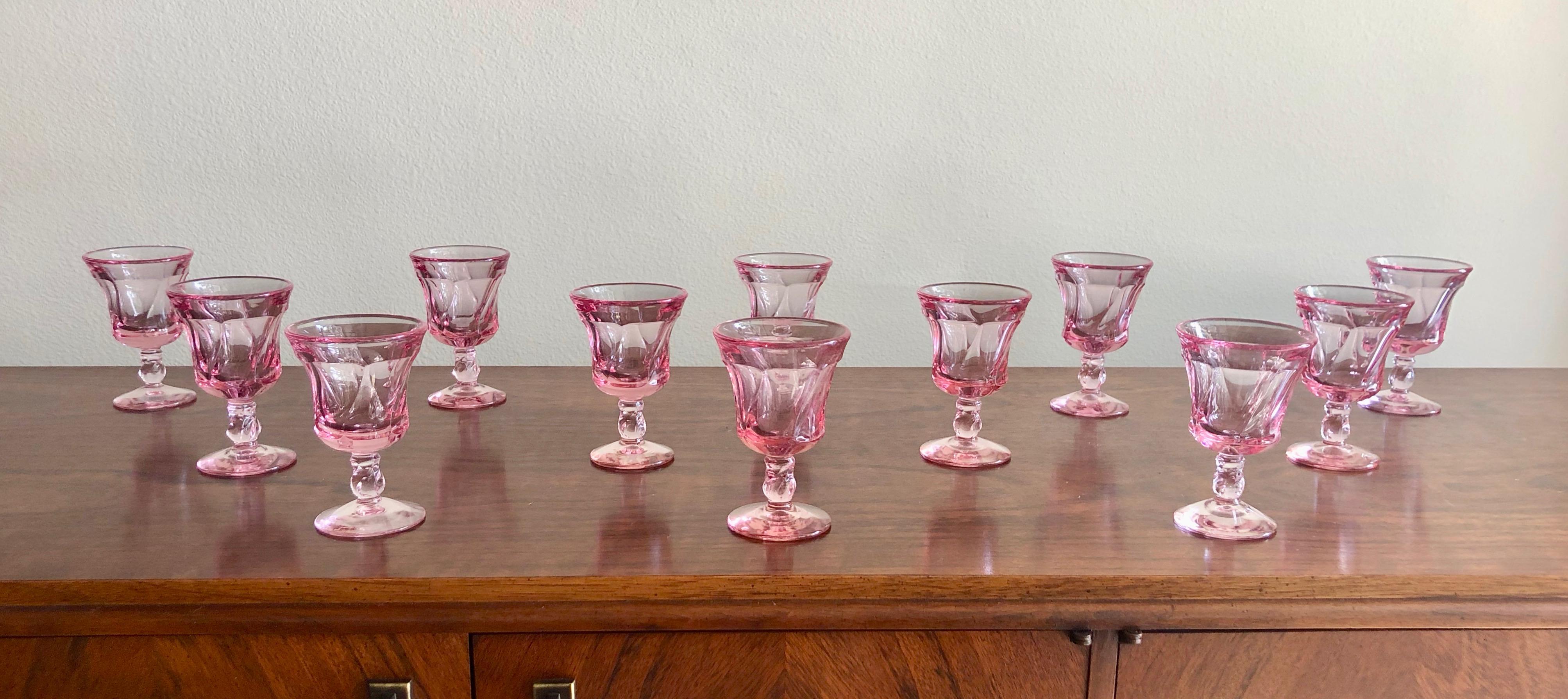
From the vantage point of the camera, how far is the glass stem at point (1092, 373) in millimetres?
1297

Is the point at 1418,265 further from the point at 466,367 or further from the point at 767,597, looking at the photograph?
the point at 466,367

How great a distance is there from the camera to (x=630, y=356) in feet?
3.50

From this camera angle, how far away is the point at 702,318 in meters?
1.70

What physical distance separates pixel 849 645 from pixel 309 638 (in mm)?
408

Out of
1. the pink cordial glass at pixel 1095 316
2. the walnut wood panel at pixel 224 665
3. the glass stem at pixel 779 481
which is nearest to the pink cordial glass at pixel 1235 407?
the pink cordial glass at pixel 1095 316

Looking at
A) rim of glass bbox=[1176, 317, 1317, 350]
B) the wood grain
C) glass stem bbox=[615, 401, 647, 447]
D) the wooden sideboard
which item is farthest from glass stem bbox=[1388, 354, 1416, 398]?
glass stem bbox=[615, 401, 647, 447]

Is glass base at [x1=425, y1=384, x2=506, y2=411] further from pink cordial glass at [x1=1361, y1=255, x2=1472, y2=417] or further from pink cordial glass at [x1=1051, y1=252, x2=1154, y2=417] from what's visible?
pink cordial glass at [x1=1361, y1=255, x2=1472, y2=417]

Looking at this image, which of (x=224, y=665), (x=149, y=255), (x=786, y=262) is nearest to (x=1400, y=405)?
(x=786, y=262)

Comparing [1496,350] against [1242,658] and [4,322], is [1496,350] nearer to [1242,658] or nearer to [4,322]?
[1242,658]

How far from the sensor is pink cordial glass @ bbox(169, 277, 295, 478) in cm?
103

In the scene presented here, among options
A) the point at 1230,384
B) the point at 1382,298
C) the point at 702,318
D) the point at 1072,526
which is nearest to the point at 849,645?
the point at 1072,526

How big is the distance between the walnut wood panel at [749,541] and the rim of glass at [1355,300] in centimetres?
16

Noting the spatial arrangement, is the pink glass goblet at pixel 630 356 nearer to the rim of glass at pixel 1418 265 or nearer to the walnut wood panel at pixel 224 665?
the walnut wood panel at pixel 224 665

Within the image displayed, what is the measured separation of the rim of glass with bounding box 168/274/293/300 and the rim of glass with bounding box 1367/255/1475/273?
118 centimetres
